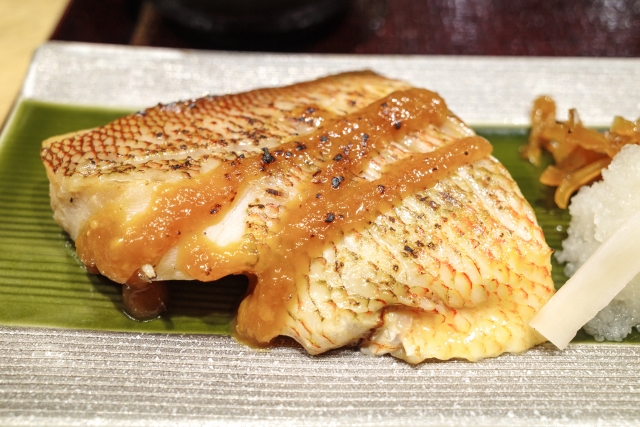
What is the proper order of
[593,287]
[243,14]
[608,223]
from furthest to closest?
[243,14] → [608,223] → [593,287]

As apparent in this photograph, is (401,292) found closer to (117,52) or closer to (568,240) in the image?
(568,240)

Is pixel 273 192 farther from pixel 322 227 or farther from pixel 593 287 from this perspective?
pixel 593 287

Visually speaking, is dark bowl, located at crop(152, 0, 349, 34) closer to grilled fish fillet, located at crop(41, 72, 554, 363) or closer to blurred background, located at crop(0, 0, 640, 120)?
blurred background, located at crop(0, 0, 640, 120)

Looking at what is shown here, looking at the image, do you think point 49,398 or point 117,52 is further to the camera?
point 117,52

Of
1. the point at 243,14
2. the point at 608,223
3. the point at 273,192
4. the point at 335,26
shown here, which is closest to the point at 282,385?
the point at 273,192

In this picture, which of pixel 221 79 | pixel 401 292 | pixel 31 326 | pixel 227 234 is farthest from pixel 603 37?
pixel 31 326

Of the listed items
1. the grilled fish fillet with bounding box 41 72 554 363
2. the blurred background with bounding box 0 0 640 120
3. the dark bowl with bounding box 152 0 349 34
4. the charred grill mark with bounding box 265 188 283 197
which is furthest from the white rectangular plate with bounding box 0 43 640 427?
the dark bowl with bounding box 152 0 349 34
